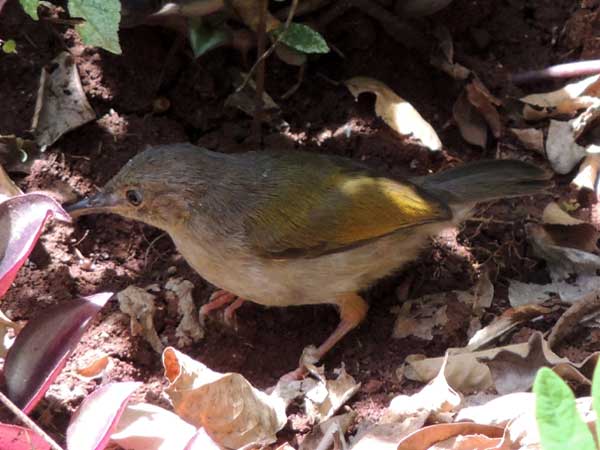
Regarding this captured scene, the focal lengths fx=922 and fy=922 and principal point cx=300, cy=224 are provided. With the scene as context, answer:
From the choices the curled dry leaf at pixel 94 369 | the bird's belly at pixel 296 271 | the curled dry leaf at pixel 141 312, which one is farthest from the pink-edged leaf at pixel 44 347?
the bird's belly at pixel 296 271

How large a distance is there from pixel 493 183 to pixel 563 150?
860 millimetres

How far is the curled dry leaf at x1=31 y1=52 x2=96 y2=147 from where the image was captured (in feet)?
16.0

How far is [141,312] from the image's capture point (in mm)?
4297

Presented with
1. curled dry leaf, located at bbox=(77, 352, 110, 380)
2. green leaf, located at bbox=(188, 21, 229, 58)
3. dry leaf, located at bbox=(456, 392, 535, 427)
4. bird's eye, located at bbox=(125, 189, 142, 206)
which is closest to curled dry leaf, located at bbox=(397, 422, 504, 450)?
dry leaf, located at bbox=(456, 392, 535, 427)

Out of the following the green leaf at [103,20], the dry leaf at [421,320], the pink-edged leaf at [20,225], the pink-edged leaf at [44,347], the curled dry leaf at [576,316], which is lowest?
the dry leaf at [421,320]

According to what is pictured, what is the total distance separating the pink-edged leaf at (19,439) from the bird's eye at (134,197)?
1364mm

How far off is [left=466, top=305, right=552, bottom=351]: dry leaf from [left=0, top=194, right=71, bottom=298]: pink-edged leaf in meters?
1.87

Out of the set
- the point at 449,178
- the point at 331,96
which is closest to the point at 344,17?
the point at 331,96

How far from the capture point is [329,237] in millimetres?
4328

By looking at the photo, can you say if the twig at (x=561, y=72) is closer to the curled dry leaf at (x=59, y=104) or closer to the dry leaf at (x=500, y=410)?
the dry leaf at (x=500, y=410)

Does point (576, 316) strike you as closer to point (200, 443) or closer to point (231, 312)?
point (231, 312)

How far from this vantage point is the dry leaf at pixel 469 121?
5.21 metres

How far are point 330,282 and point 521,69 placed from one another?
2016 millimetres

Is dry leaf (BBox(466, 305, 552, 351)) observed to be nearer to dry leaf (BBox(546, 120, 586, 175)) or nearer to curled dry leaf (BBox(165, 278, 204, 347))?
dry leaf (BBox(546, 120, 586, 175))
